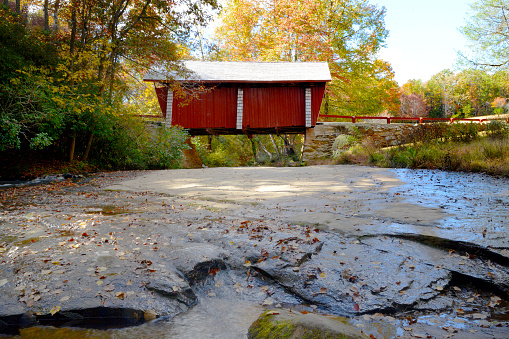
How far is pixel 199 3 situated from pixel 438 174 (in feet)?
33.0

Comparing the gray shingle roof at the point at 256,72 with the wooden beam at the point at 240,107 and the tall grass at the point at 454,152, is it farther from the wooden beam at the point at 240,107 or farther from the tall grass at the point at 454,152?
the tall grass at the point at 454,152

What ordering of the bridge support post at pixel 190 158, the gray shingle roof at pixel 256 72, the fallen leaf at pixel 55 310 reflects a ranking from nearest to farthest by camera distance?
the fallen leaf at pixel 55 310 < the gray shingle roof at pixel 256 72 < the bridge support post at pixel 190 158

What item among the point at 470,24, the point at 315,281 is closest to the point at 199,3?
the point at 315,281

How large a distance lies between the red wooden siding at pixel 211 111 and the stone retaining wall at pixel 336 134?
14.9 feet

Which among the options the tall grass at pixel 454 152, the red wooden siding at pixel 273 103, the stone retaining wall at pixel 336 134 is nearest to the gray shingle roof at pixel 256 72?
the red wooden siding at pixel 273 103

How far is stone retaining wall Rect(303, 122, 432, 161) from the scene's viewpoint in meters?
17.5

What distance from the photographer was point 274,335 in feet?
6.46

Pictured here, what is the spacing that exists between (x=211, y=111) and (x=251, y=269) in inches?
613

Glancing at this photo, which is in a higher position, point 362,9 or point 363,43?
point 362,9

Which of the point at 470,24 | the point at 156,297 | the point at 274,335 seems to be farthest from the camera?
the point at 470,24

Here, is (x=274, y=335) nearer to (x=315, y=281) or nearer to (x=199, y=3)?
(x=315, y=281)

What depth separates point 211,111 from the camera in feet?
58.5

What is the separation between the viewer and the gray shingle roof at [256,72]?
16641 millimetres

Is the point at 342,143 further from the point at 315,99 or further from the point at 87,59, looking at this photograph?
the point at 87,59
